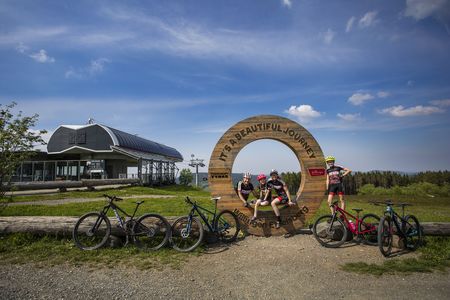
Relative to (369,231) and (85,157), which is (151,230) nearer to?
(369,231)

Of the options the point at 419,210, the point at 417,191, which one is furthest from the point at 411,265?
the point at 417,191

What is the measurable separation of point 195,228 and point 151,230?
41.2 inches

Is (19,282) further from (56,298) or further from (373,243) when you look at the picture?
(373,243)

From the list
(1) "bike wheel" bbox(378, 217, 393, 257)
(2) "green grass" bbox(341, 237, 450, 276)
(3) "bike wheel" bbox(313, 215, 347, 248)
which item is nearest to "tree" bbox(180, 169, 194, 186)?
(3) "bike wheel" bbox(313, 215, 347, 248)

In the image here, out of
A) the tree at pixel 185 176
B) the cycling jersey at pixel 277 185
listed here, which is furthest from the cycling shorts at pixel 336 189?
the tree at pixel 185 176

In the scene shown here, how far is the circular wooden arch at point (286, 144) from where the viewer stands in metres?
7.99

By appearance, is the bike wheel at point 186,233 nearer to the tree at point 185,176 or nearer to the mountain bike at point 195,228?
the mountain bike at point 195,228

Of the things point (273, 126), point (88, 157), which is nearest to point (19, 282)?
point (273, 126)

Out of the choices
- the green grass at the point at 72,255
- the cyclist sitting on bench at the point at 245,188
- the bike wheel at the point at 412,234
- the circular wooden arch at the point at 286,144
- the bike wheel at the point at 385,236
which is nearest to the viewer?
the green grass at the point at 72,255

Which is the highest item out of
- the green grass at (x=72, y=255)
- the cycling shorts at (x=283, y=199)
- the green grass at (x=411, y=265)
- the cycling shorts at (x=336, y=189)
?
the cycling shorts at (x=336, y=189)

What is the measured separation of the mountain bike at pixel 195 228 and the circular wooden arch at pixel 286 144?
0.67 m

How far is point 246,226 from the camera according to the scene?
312 inches

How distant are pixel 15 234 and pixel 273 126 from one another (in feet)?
24.5

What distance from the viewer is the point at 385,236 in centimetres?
646
